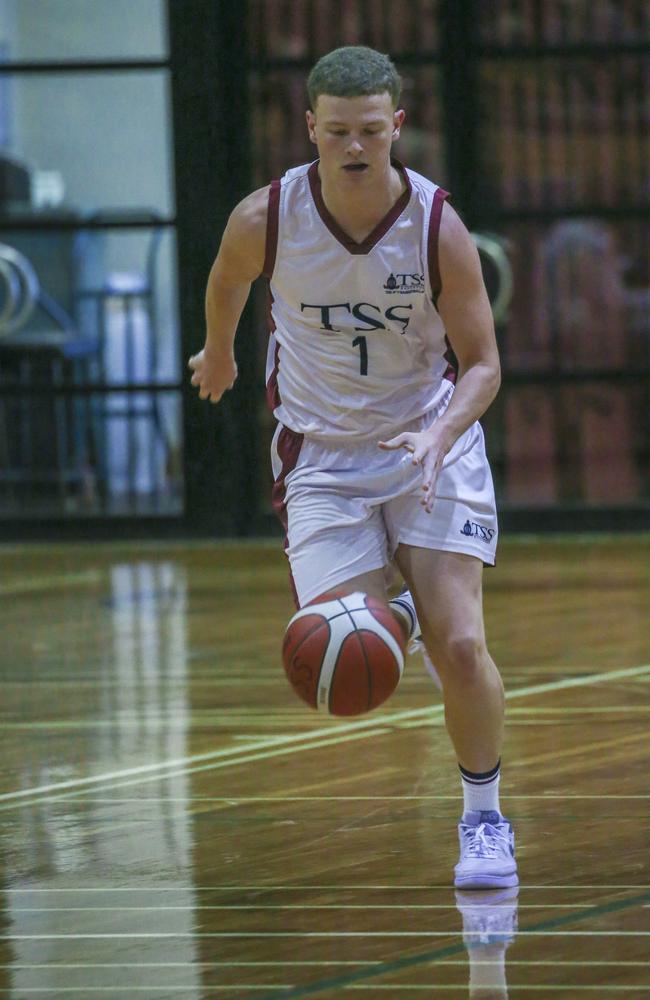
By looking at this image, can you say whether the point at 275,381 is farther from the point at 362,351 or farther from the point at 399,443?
the point at 399,443

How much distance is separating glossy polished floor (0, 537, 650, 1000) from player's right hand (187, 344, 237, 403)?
0.93m

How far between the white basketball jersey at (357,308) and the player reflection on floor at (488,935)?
87cm

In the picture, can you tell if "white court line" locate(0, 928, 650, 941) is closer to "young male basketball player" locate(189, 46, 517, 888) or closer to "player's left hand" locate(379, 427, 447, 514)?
"young male basketball player" locate(189, 46, 517, 888)

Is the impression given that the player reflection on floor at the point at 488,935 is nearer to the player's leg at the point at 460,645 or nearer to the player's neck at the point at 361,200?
the player's leg at the point at 460,645

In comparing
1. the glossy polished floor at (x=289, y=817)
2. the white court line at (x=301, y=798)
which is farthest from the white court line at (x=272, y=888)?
the white court line at (x=301, y=798)

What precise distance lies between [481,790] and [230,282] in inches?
42.8

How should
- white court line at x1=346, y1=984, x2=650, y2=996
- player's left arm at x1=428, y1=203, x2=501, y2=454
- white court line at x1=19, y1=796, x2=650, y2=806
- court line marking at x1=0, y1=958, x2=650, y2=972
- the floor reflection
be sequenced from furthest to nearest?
white court line at x1=19, y1=796, x2=650, y2=806, player's left arm at x1=428, y1=203, x2=501, y2=454, the floor reflection, court line marking at x1=0, y1=958, x2=650, y2=972, white court line at x1=346, y1=984, x2=650, y2=996

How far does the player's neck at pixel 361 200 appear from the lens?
3219mm

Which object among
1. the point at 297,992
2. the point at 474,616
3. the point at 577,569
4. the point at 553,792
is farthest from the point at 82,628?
the point at 297,992

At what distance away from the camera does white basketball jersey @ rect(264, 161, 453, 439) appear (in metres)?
3.27

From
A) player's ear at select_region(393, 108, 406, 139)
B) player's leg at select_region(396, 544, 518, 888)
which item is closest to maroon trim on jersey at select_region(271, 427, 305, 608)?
player's leg at select_region(396, 544, 518, 888)

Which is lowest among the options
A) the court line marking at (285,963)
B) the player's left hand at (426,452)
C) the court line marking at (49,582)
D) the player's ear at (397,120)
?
the court line marking at (49,582)

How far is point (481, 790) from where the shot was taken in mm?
3311

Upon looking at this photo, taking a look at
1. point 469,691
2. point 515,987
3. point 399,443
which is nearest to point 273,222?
point 399,443
